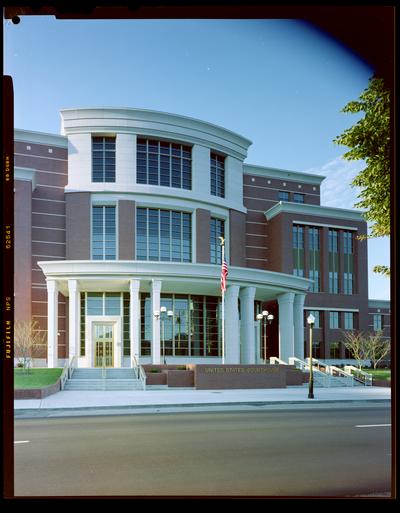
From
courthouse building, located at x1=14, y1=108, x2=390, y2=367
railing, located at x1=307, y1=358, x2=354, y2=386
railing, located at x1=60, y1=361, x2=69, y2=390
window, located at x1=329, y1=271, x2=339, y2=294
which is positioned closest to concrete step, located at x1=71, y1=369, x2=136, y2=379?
railing, located at x1=60, y1=361, x2=69, y2=390

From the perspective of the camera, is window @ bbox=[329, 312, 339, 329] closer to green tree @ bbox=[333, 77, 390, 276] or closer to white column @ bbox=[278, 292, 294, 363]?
white column @ bbox=[278, 292, 294, 363]

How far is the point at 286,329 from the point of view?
4566cm

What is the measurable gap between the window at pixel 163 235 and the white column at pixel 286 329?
Answer: 8.50 metres

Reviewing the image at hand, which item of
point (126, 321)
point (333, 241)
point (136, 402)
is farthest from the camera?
point (333, 241)

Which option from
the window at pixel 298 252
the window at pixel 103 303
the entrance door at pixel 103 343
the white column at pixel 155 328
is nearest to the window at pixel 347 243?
the window at pixel 298 252

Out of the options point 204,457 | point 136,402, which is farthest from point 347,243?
point 204,457

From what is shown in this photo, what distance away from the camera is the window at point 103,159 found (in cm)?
4722

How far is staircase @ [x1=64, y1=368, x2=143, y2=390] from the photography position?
31.9 metres

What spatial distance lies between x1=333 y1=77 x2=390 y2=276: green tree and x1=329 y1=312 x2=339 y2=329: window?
134 ft

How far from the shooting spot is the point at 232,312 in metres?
41.2

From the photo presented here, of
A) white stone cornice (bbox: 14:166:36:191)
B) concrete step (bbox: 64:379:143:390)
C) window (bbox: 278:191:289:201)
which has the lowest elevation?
concrete step (bbox: 64:379:143:390)

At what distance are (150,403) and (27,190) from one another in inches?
1059

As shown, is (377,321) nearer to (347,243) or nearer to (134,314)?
(347,243)

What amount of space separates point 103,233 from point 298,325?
16.8 metres
